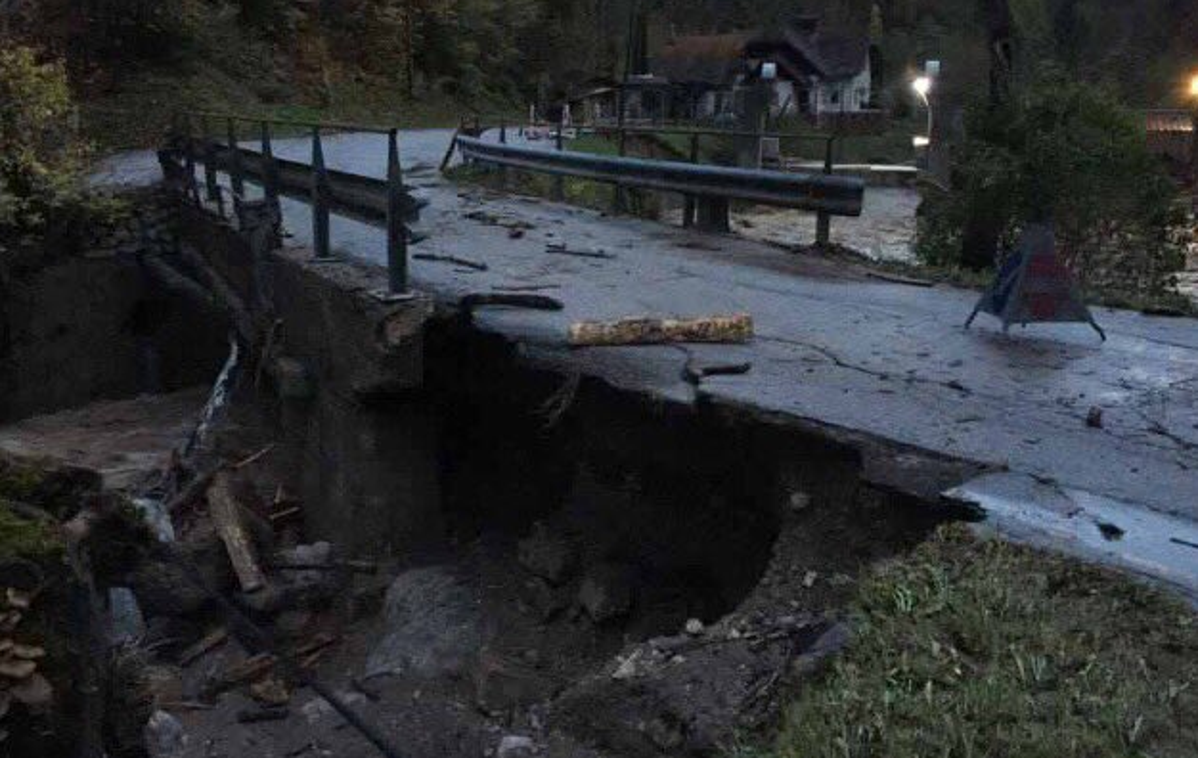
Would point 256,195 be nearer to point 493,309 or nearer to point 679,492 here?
point 493,309

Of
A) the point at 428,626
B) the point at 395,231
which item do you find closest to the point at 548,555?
the point at 428,626

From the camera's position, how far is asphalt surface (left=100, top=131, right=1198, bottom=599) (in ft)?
15.8

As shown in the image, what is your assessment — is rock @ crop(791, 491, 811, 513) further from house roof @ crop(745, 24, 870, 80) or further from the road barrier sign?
house roof @ crop(745, 24, 870, 80)

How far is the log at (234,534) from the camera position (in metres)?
8.80

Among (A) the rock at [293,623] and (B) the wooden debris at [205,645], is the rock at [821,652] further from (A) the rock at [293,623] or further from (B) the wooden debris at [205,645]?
(B) the wooden debris at [205,645]

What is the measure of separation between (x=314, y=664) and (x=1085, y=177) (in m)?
13.0

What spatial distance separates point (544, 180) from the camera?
20.5 m

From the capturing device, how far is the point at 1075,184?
1681 centimetres

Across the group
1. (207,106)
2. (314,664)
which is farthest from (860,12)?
(314,664)

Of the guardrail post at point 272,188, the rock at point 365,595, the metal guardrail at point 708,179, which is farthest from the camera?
the metal guardrail at point 708,179

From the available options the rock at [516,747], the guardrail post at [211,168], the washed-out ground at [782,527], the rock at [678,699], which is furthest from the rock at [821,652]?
the guardrail post at [211,168]

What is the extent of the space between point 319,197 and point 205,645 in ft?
10.9

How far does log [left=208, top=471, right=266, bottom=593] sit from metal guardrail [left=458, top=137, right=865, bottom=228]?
17.3 ft

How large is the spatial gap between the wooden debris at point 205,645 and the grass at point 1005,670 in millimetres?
5730
